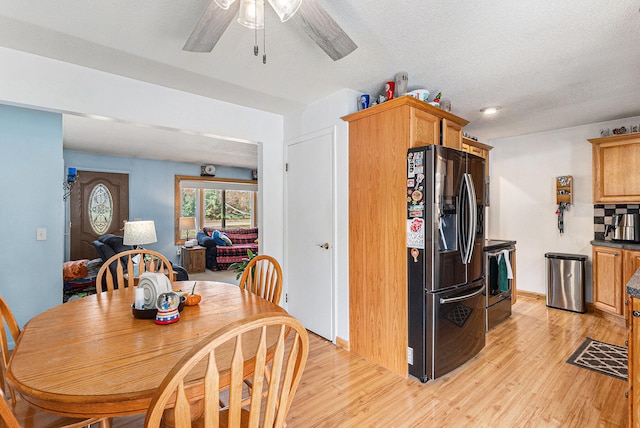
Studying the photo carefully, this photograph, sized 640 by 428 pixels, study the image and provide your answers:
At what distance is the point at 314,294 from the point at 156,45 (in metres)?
2.50

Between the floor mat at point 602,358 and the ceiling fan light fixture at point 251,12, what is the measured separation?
3.42 meters

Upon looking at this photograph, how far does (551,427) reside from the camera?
184cm

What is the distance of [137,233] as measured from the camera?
3.90 meters

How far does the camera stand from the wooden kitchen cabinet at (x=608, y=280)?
332cm

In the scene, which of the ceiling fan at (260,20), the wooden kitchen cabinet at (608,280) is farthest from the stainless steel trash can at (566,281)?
the ceiling fan at (260,20)

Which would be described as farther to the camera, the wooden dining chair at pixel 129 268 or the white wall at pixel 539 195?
the white wall at pixel 539 195

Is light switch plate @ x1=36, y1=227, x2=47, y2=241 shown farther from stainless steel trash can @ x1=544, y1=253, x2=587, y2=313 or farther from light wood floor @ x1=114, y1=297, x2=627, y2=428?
stainless steel trash can @ x1=544, y1=253, x2=587, y2=313

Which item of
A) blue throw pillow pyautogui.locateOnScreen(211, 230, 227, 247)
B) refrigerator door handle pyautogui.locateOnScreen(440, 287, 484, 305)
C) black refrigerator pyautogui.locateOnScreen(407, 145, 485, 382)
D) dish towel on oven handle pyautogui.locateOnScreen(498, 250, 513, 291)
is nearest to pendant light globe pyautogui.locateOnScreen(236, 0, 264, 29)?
black refrigerator pyautogui.locateOnScreen(407, 145, 485, 382)

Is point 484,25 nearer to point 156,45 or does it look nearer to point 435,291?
point 435,291

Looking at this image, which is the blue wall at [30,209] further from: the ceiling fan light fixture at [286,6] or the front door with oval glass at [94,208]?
the front door with oval glass at [94,208]

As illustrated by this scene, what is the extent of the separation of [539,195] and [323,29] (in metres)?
4.23

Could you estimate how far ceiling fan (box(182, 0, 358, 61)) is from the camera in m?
1.40

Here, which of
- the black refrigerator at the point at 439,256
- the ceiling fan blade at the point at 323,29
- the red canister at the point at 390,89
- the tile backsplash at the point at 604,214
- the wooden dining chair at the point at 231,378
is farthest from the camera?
the tile backsplash at the point at 604,214

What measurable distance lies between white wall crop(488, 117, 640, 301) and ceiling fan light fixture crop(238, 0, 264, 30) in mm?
4423
